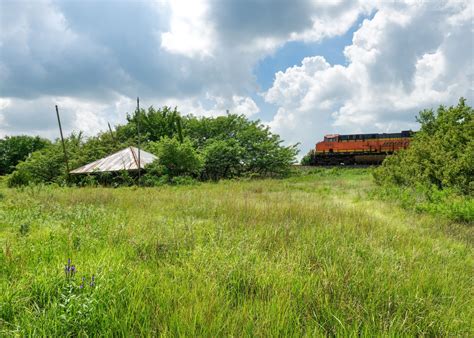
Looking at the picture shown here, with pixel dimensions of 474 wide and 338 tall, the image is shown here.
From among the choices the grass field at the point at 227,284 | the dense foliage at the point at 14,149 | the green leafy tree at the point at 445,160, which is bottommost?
the grass field at the point at 227,284

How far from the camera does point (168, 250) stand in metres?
3.65

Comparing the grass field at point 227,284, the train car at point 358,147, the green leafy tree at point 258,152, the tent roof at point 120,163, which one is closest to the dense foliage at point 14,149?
the tent roof at point 120,163

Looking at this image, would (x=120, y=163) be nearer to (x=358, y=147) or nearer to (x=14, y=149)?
(x=358, y=147)

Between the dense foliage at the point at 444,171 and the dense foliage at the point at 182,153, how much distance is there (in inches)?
602

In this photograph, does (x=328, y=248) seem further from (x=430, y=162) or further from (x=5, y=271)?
(x=430, y=162)

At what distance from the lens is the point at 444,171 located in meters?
9.88

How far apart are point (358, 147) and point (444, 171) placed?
2262 cm

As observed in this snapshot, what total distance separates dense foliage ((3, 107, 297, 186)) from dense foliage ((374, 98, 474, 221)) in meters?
15.3

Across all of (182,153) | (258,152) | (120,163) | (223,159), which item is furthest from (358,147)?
(120,163)

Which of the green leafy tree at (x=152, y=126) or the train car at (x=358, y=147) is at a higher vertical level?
the green leafy tree at (x=152, y=126)

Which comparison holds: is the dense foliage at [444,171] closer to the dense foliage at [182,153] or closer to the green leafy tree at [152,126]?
the dense foliage at [182,153]

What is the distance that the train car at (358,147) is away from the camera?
29.5m

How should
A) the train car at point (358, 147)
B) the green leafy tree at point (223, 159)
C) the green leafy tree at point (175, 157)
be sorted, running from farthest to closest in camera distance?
the train car at point (358, 147), the green leafy tree at point (223, 159), the green leafy tree at point (175, 157)

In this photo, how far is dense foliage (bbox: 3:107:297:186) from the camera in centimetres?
2238
